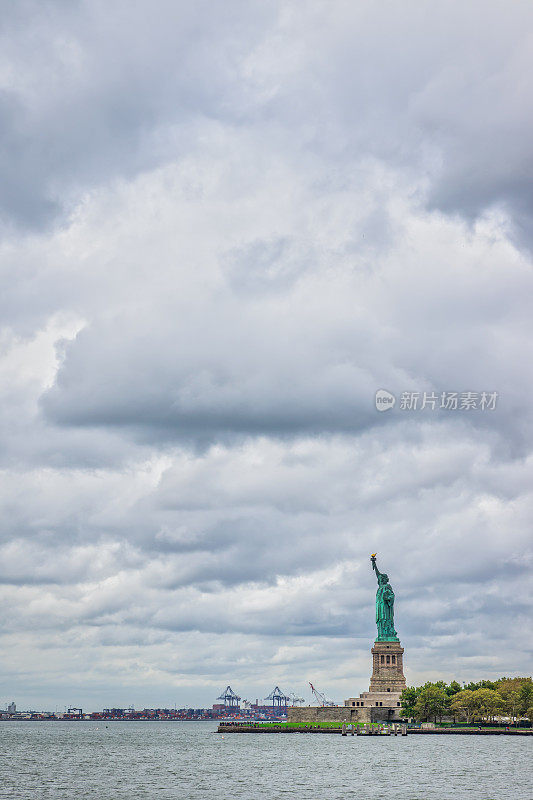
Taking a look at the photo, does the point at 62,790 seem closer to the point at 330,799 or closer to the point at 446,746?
the point at 330,799

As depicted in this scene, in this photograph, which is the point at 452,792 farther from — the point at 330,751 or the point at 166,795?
the point at 330,751

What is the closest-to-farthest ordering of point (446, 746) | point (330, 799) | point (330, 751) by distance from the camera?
1. point (330, 799)
2. point (330, 751)
3. point (446, 746)

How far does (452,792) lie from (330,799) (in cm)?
1377

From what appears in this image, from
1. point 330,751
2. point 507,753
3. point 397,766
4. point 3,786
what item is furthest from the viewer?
point 330,751

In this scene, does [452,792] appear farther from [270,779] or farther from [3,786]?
[3,786]

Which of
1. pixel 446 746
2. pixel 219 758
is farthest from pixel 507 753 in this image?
pixel 219 758

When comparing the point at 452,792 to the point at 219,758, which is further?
the point at 219,758

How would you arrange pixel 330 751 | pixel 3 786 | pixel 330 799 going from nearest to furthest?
pixel 330 799 → pixel 3 786 → pixel 330 751

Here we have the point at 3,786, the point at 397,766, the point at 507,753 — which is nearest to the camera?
the point at 3,786

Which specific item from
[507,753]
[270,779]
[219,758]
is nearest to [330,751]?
[219,758]

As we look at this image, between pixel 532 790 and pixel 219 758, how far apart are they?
78397 millimetres

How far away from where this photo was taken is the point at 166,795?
334 ft

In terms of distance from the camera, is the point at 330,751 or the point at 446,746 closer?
the point at 330,751

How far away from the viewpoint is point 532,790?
337 ft
